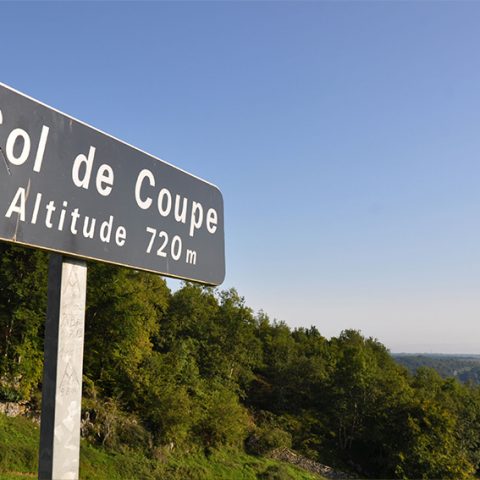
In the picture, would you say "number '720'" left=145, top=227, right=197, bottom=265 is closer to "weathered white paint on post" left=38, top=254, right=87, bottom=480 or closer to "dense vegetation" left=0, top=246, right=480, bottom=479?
"weathered white paint on post" left=38, top=254, right=87, bottom=480

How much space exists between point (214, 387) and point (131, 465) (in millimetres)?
12184

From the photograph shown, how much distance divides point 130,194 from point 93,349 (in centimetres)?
2453

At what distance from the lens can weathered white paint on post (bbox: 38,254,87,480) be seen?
168 cm

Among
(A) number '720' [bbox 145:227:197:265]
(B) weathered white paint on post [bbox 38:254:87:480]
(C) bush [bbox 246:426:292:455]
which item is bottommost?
(C) bush [bbox 246:426:292:455]

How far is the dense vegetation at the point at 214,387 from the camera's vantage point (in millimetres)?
22109

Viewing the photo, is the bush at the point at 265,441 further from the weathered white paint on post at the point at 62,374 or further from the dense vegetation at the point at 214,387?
the weathered white paint on post at the point at 62,374

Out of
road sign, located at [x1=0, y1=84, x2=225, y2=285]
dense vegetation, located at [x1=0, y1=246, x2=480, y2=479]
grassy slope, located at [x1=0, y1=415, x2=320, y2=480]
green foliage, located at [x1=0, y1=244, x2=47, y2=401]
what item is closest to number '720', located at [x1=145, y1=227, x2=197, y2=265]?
road sign, located at [x1=0, y1=84, x2=225, y2=285]

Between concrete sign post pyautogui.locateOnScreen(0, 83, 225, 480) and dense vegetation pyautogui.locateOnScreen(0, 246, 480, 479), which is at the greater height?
concrete sign post pyautogui.locateOnScreen(0, 83, 225, 480)

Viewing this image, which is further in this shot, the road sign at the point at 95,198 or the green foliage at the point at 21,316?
the green foliage at the point at 21,316

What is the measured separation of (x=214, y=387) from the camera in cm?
3238

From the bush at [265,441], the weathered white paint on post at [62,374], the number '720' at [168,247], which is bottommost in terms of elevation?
the bush at [265,441]

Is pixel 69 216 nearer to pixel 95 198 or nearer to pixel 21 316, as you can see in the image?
pixel 95 198

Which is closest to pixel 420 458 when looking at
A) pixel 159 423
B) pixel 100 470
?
pixel 159 423

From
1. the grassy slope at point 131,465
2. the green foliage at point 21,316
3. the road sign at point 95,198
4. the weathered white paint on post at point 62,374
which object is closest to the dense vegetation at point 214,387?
the green foliage at point 21,316
